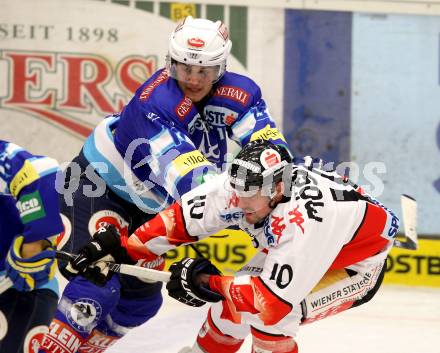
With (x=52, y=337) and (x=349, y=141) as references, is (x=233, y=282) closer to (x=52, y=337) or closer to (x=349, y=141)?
(x=52, y=337)

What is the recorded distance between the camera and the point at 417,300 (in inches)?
225

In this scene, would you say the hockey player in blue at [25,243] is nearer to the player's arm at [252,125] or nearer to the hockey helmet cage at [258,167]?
the hockey helmet cage at [258,167]

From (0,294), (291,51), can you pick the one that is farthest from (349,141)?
(0,294)

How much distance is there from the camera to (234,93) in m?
4.01

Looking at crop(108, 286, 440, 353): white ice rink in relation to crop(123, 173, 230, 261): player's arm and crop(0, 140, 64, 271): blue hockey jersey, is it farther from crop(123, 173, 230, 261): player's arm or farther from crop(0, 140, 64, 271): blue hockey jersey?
crop(0, 140, 64, 271): blue hockey jersey

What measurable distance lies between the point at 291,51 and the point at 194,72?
2424 millimetres

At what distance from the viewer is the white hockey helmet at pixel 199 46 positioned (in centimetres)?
392

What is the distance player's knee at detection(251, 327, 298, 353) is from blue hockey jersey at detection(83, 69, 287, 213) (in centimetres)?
64

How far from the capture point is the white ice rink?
4.74 m

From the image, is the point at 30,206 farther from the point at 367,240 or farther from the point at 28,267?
the point at 367,240

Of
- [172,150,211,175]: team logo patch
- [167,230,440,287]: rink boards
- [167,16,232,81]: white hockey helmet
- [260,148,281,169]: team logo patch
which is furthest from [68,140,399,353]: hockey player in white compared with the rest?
[167,230,440,287]: rink boards

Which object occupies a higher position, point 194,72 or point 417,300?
point 194,72

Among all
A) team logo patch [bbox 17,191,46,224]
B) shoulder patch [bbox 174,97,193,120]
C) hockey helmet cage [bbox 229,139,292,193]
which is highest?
shoulder patch [bbox 174,97,193,120]

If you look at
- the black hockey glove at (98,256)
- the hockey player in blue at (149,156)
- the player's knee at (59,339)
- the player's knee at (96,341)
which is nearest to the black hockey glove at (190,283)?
the black hockey glove at (98,256)
